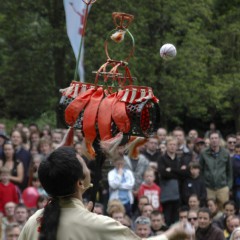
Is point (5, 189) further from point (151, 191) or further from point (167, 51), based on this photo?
point (167, 51)

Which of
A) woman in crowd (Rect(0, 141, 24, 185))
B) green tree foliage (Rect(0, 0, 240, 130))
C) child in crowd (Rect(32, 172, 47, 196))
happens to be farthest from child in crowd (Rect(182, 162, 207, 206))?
green tree foliage (Rect(0, 0, 240, 130))

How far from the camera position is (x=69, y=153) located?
5070 millimetres

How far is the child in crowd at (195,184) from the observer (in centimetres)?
1424

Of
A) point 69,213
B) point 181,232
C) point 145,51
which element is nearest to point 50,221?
point 69,213

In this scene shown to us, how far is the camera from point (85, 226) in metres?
5.01

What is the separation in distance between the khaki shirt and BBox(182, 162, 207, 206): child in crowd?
9204mm

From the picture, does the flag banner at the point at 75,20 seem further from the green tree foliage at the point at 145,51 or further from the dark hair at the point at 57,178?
the green tree foliage at the point at 145,51

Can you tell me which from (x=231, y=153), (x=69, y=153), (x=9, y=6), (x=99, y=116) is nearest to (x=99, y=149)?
(x=99, y=116)

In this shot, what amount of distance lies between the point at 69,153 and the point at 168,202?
9361mm

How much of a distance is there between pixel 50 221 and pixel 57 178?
236mm

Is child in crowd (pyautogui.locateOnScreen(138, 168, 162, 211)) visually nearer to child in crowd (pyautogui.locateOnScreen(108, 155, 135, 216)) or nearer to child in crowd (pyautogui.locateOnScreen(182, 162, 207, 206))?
child in crowd (pyautogui.locateOnScreen(108, 155, 135, 216))

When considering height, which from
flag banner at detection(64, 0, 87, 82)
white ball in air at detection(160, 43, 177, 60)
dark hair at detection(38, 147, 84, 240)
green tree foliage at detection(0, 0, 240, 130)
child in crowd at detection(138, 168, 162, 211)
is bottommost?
child in crowd at detection(138, 168, 162, 211)

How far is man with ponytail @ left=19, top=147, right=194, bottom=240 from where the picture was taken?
5.01 m

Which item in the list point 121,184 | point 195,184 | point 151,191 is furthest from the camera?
point 195,184
